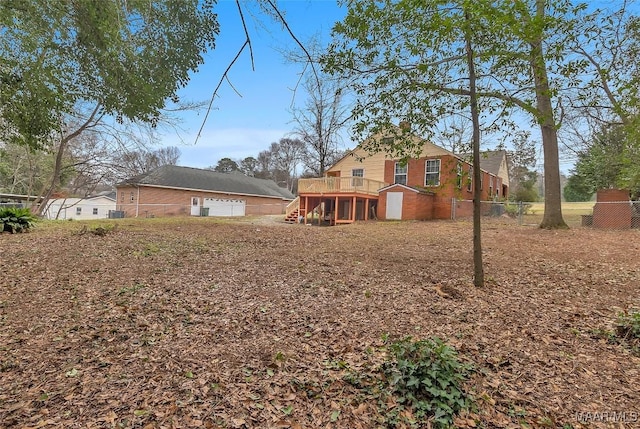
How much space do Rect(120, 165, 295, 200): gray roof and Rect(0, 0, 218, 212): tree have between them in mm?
16528

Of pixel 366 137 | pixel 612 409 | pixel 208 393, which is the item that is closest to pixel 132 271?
pixel 208 393

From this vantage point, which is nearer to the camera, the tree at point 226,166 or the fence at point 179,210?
the fence at point 179,210

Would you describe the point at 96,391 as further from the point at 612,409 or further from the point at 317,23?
the point at 317,23

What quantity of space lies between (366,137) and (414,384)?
12.9 feet

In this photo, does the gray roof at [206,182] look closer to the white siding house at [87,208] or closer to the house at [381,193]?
the white siding house at [87,208]

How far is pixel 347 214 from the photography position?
18.6 m

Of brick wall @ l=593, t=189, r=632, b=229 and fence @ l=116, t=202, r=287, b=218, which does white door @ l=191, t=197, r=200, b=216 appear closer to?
fence @ l=116, t=202, r=287, b=218

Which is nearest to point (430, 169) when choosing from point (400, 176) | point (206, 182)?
point (400, 176)

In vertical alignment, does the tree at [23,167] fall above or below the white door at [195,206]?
above

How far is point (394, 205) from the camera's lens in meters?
17.2

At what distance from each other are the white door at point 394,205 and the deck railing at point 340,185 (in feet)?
3.27

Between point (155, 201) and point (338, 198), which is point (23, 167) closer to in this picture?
point (155, 201)

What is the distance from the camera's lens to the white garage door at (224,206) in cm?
2681

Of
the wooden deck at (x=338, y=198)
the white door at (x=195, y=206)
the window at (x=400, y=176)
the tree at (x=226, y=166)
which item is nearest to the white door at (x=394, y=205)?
the wooden deck at (x=338, y=198)
